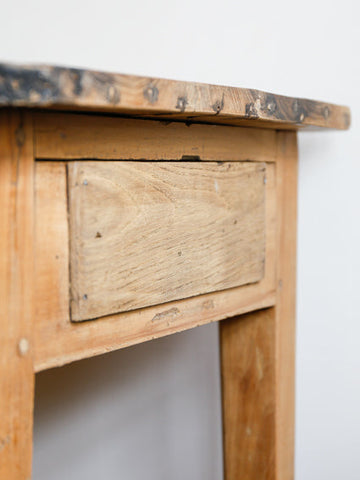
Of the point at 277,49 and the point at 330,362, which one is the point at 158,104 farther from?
the point at 330,362

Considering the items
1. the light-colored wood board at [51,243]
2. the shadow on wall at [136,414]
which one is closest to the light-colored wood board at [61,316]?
the light-colored wood board at [51,243]

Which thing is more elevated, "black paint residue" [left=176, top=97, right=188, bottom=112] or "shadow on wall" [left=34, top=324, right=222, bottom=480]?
"black paint residue" [left=176, top=97, right=188, bottom=112]

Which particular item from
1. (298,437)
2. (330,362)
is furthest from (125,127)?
(298,437)

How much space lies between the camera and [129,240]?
1.93 feet

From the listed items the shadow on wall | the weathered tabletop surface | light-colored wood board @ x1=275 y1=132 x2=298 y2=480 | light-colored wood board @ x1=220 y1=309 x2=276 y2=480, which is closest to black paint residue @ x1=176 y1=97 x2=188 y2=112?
the weathered tabletop surface

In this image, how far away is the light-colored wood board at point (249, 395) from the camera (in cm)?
89

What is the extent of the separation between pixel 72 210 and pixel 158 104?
0.12 m

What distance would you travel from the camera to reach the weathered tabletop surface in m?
0.43

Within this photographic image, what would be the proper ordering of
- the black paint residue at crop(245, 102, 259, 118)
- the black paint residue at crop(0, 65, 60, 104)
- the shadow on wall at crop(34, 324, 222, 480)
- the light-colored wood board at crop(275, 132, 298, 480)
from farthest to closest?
1. the shadow on wall at crop(34, 324, 222, 480)
2. the light-colored wood board at crop(275, 132, 298, 480)
3. the black paint residue at crop(245, 102, 259, 118)
4. the black paint residue at crop(0, 65, 60, 104)

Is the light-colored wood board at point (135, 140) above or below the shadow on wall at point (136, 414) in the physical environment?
above

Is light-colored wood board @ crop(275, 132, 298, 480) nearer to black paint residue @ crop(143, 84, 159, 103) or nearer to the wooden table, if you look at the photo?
the wooden table

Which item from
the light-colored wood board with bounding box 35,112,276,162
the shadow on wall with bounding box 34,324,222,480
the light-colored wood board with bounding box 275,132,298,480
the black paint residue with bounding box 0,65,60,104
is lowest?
the shadow on wall with bounding box 34,324,222,480

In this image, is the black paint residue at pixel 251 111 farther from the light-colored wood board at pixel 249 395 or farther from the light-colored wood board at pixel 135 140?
the light-colored wood board at pixel 249 395

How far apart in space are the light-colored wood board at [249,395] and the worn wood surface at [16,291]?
45 centimetres
